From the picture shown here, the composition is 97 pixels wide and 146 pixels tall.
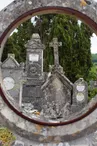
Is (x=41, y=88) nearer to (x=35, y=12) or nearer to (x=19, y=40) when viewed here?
(x=35, y=12)

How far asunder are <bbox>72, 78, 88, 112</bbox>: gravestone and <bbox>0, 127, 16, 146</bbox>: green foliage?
971cm

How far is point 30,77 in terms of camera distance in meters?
15.5

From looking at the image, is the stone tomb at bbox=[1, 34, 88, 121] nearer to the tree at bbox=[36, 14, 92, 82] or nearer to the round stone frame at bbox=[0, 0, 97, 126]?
the tree at bbox=[36, 14, 92, 82]

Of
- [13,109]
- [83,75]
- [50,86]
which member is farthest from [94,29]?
[83,75]

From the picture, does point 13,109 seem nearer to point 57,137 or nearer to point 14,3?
point 57,137

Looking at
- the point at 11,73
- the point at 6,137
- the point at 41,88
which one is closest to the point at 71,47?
the point at 11,73

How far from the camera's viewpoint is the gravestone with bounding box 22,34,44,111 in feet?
49.4

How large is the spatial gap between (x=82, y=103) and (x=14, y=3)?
34.6 ft

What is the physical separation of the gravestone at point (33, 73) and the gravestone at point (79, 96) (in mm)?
1249

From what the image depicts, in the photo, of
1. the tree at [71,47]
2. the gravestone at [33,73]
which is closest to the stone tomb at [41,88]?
Result: the gravestone at [33,73]

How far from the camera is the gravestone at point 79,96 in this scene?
14.8 metres

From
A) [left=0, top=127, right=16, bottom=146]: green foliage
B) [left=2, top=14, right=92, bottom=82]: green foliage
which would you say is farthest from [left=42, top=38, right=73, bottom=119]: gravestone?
[left=0, top=127, right=16, bottom=146]: green foliage

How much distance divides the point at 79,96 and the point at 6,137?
34.2ft

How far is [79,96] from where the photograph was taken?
49.9 ft
